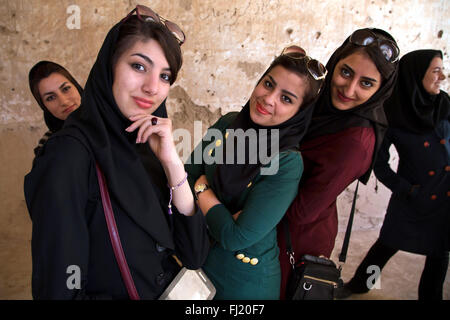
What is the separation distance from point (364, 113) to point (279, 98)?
1.77ft

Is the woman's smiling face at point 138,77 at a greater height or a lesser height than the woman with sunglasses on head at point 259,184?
greater

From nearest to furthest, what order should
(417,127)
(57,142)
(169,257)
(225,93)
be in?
(57,142) → (169,257) → (417,127) → (225,93)

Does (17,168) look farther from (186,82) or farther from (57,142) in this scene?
(57,142)

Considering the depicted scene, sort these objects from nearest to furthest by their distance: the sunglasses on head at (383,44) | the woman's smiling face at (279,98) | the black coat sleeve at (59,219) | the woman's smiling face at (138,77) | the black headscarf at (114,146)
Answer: the black coat sleeve at (59,219) → the black headscarf at (114,146) → the woman's smiling face at (138,77) → the woman's smiling face at (279,98) → the sunglasses on head at (383,44)

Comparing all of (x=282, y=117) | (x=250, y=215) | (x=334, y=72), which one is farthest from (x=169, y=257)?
(x=334, y=72)

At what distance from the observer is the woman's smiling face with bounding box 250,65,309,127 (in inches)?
55.4

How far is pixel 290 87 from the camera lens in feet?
4.62

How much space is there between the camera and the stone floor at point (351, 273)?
279cm

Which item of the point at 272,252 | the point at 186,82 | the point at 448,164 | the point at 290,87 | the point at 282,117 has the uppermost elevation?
the point at 186,82

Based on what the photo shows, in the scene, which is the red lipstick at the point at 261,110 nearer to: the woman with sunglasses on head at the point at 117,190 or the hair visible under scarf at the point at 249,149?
the hair visible under scarf at the point at 249,149

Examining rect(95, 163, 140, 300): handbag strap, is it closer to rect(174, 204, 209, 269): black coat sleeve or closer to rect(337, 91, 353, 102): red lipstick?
rect(174, 204, 209, 269): black coat sleeve

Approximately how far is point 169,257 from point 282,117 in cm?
83

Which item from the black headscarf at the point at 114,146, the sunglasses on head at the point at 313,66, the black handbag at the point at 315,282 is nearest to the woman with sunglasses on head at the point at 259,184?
the sunglasses on head at the point at 313,66

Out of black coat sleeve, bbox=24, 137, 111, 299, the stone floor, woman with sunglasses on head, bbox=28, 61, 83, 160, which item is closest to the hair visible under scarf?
black coat sleeve, bbox=24, 137, 111, 299
